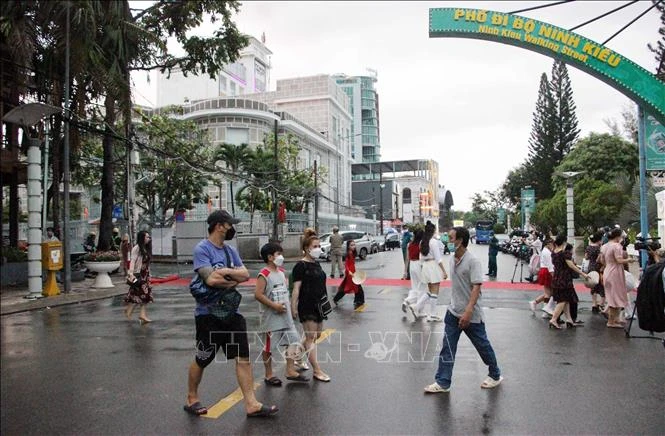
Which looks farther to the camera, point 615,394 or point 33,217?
point 33,217

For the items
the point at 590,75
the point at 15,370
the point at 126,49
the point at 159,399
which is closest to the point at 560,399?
the point at 159,399

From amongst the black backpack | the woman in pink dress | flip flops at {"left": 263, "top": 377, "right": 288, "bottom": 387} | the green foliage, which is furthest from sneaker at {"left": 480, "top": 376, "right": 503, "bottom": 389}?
the green foliage

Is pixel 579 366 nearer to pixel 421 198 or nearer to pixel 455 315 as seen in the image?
pixel 455 315

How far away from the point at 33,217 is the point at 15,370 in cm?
1204

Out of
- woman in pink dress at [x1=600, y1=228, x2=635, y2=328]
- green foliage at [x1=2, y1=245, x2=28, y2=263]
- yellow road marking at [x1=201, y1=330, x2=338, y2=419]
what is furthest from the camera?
green foliage at [x1=2, y1=245, x2=28, y2=263]

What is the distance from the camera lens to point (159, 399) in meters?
5.18

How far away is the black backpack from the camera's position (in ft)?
16.7

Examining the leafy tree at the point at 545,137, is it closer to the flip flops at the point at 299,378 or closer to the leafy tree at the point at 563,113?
the leafy tree at the point at 563,113

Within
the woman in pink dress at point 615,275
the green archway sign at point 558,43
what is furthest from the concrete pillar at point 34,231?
the woman in pink dress at point 615,275

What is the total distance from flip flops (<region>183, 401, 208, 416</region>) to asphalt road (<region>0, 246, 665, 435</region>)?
113 millimetres

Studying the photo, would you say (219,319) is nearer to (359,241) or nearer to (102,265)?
(102,265)

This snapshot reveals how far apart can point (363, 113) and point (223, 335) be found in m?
138

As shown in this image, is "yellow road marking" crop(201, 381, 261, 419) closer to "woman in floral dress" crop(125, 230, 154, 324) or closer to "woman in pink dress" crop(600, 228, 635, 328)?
"woman in floral dress" crop(125, 230, 154, 324)

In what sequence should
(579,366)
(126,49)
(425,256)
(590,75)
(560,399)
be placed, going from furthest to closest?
1. (126,49)
2. (590,75)
3. (425,256)
4. (579,366)
5. (560,399)
